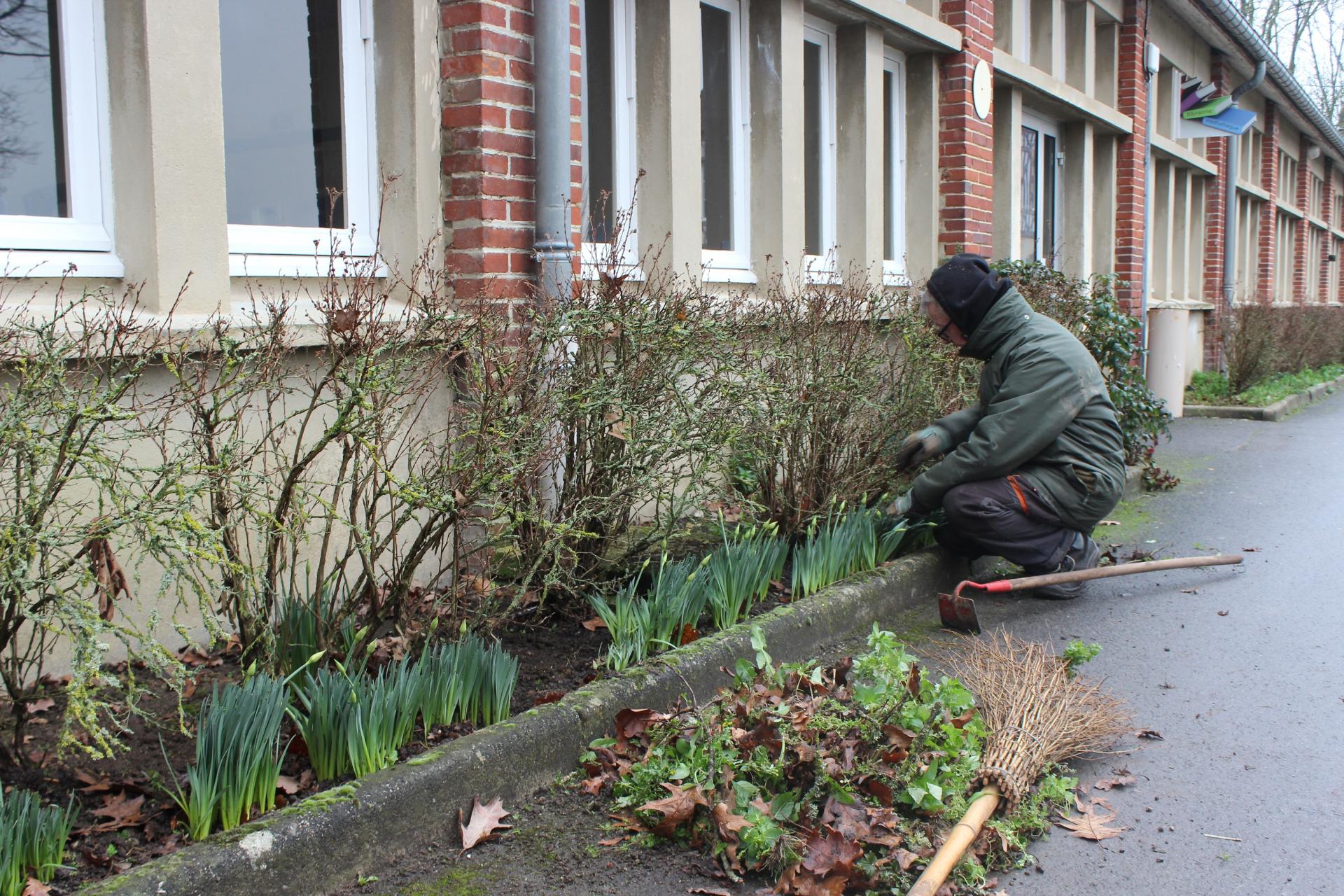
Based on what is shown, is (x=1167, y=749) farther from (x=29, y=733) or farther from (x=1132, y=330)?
(x=1132, y=330)

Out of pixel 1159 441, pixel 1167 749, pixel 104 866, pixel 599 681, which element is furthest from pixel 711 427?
pixel 1159 441

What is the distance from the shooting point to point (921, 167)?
995cm

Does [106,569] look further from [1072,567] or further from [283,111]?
[1072,567]

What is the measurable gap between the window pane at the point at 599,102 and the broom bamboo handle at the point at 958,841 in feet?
13.6

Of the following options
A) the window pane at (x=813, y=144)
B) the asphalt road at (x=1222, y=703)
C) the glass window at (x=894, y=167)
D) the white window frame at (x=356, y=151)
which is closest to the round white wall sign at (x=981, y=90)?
the glass window at (x=894, y=167)

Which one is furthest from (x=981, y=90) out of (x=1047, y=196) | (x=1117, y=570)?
(x=1117, y=570)

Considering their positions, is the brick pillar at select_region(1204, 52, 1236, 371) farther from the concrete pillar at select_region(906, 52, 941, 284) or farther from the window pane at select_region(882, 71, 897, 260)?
the window pane at select_region(882, 71, 897, 260)

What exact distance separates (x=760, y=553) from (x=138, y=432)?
269cm

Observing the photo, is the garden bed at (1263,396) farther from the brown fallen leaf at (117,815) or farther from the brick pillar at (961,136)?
the brown fallen leaf at (117,815)

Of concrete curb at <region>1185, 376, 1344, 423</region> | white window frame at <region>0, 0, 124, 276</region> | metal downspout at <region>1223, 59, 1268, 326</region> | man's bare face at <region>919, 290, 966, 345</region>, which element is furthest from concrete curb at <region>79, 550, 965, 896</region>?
metal downspout at <region>1223, 59, 1268, 326</region>

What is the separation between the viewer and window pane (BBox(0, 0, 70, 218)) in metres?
3.98

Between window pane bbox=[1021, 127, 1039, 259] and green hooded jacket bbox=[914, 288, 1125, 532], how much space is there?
7476 millimetres

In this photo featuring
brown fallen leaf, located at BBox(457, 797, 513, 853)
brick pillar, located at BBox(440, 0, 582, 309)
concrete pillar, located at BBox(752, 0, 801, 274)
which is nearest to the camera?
brown fallen leaf, located at BBox(457, 797, 513, 853)

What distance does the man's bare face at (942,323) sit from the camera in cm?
598
